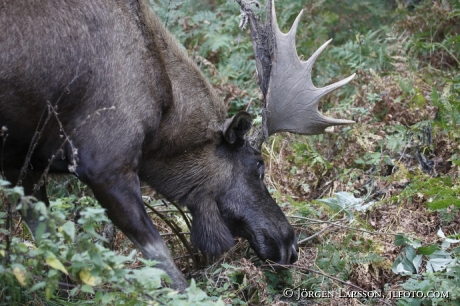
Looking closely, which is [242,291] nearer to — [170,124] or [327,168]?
[170,124]

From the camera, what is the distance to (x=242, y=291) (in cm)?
597

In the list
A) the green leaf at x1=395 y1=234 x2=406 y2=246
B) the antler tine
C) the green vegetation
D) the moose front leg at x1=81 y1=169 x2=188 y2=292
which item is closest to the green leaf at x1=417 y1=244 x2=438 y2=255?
the green vegetation

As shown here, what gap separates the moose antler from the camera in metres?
6.48

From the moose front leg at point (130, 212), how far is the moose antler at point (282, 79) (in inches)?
56.8

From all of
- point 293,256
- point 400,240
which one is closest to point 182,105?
point 293,256

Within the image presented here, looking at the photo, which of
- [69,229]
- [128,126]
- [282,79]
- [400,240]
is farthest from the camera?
[282,79]

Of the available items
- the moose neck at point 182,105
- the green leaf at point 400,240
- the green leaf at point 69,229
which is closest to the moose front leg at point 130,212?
the moose neck at point 182,105

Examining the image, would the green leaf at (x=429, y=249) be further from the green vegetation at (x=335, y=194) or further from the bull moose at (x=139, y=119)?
the bull moose at (x=139, y=119)

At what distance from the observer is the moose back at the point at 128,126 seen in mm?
5480

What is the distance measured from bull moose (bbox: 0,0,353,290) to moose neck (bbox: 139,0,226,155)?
1cm

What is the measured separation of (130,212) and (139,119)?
73 centimetres

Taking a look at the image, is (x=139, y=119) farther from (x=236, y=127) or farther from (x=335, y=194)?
(x=335, y=194)

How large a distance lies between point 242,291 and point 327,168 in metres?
2.63

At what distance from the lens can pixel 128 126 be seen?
5.70 meters
